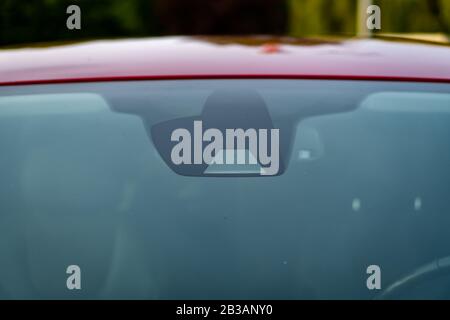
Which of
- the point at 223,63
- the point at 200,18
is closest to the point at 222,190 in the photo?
the point at 223,63

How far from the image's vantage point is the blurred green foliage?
75.4ft

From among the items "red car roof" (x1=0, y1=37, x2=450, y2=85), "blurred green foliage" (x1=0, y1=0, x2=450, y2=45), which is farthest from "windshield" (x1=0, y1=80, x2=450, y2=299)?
"blurred green foliage" (x1=0, y1=0, x2=450, y2=45)

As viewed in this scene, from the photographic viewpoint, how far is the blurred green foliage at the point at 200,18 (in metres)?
23.0

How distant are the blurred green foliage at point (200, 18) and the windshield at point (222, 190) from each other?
64.2ft

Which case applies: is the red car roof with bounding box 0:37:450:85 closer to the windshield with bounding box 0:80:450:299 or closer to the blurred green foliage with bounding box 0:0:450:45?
the windshield with bounding box 0:80:450:299

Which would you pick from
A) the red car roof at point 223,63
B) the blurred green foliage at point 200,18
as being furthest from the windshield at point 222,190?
the blurred green foliage at point 200,18

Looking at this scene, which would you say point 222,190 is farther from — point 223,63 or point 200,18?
point 200,18

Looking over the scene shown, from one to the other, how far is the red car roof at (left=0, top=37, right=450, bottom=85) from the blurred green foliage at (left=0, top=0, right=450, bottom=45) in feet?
63.4

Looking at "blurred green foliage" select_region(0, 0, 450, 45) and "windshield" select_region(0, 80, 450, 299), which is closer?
"windshield" select_region(0, 80, 450, 299)

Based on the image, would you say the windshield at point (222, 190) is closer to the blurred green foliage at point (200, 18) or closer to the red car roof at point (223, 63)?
the red car roof at point (223, 63)

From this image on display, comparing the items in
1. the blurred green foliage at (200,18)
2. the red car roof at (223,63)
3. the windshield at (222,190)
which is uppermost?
the blurred green foliage at (200,18)

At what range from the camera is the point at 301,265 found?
8.09 ft

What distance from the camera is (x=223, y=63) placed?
8.45 ft
